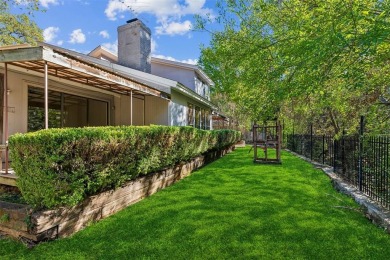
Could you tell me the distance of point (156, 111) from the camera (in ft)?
37.1

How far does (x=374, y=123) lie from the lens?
472 cm

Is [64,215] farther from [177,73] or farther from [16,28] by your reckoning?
[16,28]

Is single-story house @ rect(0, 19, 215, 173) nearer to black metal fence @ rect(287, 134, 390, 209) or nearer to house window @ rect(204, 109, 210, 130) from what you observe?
house window @ rect(204, 109, 210, 130)

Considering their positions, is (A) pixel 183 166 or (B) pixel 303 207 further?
(A) pixel 183 166

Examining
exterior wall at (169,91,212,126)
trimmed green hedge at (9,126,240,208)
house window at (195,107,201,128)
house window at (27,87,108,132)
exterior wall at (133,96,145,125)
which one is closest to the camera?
trimmed green hedge at (9,126,240,208)

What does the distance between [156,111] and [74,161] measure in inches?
297

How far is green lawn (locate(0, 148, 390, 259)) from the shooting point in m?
3.29

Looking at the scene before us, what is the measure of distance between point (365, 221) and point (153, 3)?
1263cm

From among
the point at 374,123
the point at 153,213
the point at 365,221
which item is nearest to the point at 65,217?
the point at 153,213

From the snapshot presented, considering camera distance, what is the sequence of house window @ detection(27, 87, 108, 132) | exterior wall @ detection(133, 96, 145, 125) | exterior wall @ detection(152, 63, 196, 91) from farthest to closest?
exterior wall @ detection(152, 63, 196, 91) < exterior wall @ detection(133, 96, 145, 125) < house window @ detection(27, 87, 108, 132)

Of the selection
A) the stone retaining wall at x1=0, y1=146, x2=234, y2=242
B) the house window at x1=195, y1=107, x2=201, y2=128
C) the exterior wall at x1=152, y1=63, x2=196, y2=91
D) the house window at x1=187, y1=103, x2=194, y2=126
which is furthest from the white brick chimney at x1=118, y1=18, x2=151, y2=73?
the stone retaining wall at x1=0, y1=146, x2=234, y2=242

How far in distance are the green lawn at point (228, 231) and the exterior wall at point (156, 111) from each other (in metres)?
5.51

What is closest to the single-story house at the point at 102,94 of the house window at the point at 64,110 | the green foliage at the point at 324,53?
the house window at the point at 64,110

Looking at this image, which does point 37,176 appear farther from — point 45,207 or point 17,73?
point 17,73
